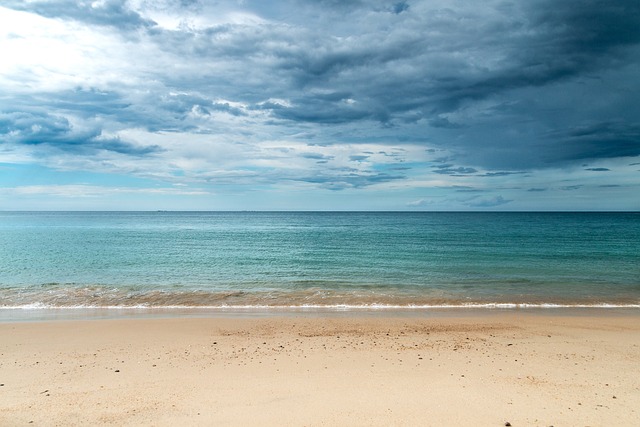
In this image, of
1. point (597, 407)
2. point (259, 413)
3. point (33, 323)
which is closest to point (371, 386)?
point (259, 413)

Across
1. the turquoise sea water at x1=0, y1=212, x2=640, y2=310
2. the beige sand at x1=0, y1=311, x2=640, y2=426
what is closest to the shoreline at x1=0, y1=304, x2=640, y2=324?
the turquoise sea water at x1=0, y1=212, x2=640, y2=310

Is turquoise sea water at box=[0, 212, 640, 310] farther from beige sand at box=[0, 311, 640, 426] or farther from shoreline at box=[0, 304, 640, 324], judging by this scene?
beige sand at box=[0, 311, 640, 426]

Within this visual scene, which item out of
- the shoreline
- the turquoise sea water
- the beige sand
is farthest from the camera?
the turquoise sea water

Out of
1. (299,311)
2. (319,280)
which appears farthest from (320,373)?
(319,280)

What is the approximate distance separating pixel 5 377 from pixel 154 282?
13.8 m

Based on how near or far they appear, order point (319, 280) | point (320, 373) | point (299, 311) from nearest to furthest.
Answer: point (320, 373)
point (299, 311)
point (319, 280)

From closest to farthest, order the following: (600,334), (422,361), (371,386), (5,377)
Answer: (371,386) < (5,377) < (422,361) < (600,334)

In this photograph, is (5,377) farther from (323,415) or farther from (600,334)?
(600,334)

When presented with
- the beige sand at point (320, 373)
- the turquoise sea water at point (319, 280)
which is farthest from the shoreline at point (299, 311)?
the beige sand at point (320, 373)

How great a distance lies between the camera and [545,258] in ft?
108

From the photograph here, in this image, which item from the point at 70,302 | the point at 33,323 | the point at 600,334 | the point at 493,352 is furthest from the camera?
the point at 70,302

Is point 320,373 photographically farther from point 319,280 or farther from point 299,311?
point 319,280

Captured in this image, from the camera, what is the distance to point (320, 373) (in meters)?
8.97

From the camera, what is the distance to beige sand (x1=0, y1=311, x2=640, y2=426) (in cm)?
698
